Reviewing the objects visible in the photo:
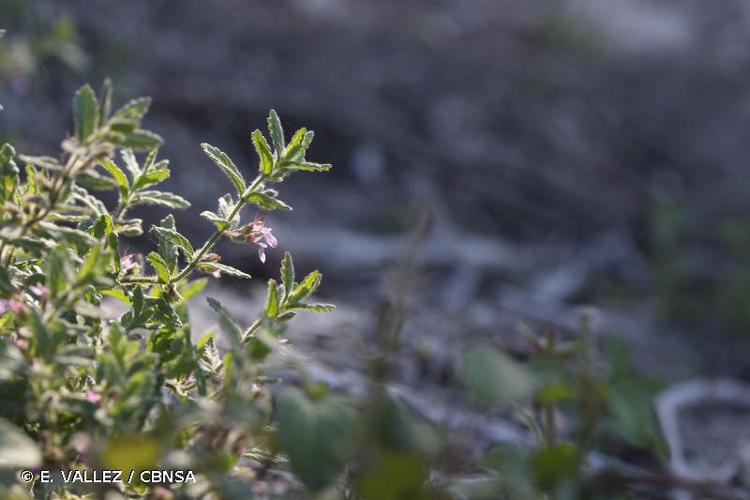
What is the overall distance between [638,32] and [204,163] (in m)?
5.70

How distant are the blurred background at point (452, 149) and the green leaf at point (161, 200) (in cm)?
92

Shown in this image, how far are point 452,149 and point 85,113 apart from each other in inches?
177

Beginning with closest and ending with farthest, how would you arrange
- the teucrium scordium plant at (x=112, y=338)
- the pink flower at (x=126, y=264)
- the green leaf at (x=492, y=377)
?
the green leaf at (x=492, y=377), the teucrium scordium plant at (x=112, y=338), the pink flower at (x=126, y=264)

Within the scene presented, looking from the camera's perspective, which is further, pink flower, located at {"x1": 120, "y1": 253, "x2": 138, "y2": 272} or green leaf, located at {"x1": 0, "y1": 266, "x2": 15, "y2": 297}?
pink flower, located at {"x1": 120, "y1": 253, "x2": 138, "y2": 272}

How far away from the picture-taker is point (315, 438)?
969 millimetres

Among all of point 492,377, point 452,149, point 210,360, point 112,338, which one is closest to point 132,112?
point 112,338

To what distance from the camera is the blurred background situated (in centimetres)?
377

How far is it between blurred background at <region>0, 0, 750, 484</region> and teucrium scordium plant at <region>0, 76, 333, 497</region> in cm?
93

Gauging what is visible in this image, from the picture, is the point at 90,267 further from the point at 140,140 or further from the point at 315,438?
A: the point at 315,438

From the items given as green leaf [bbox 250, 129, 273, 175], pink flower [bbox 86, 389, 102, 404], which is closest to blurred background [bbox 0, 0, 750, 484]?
green leaf [bbox 250, 129, 273, 175]

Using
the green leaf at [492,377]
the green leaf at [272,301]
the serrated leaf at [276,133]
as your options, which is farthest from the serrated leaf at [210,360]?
the green leaf at [492,377]

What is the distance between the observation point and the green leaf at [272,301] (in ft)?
4.35

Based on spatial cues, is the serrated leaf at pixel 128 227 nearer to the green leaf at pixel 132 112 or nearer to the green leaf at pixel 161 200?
the green leaf at pixel 161 200

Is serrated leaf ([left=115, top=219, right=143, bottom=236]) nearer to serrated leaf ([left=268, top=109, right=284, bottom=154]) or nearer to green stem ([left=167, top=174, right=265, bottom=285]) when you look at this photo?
green stem ([left=167, top=174, right=265, bottom=285])
